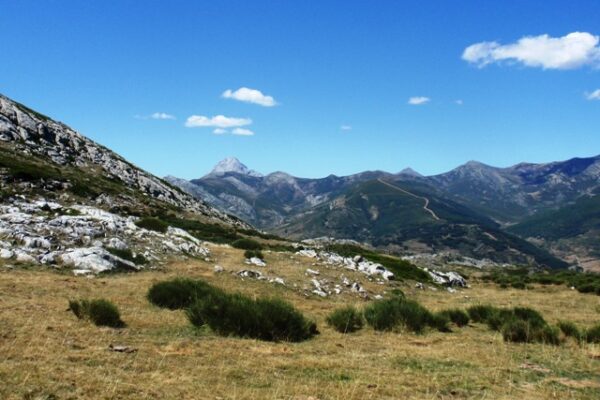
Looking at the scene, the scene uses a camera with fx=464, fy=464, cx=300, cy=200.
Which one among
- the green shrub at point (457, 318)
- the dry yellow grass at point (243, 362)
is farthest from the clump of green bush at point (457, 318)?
the dry yellow grass at point (243, 362)

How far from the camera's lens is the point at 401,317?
64.7 feet

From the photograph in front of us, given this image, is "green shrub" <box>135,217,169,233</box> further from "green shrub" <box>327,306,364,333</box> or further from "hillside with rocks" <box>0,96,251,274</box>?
"green shrub" <box>327,306,364,333</box>

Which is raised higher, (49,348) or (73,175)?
(73,175)

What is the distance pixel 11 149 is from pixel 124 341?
74296mm

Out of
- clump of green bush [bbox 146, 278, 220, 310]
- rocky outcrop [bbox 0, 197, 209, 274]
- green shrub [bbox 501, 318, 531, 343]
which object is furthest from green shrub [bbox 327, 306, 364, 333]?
rocky outcrop [bbox 0, 197, 209, 274]

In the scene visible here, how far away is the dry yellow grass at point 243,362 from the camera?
366 inches

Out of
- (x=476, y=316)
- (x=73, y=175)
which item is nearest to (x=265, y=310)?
(x=476, y=316)

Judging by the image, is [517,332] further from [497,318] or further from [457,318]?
[457,318]

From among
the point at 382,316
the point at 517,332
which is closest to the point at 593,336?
the point at 517,332

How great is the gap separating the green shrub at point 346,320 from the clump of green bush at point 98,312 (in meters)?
8.14

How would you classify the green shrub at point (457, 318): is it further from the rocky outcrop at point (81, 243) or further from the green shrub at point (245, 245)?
the green shrub at point (245, 245)

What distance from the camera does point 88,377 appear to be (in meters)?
9.27

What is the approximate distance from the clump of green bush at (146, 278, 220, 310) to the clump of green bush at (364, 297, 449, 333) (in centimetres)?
711

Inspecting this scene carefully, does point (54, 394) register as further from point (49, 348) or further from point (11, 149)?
point (11, 149)
